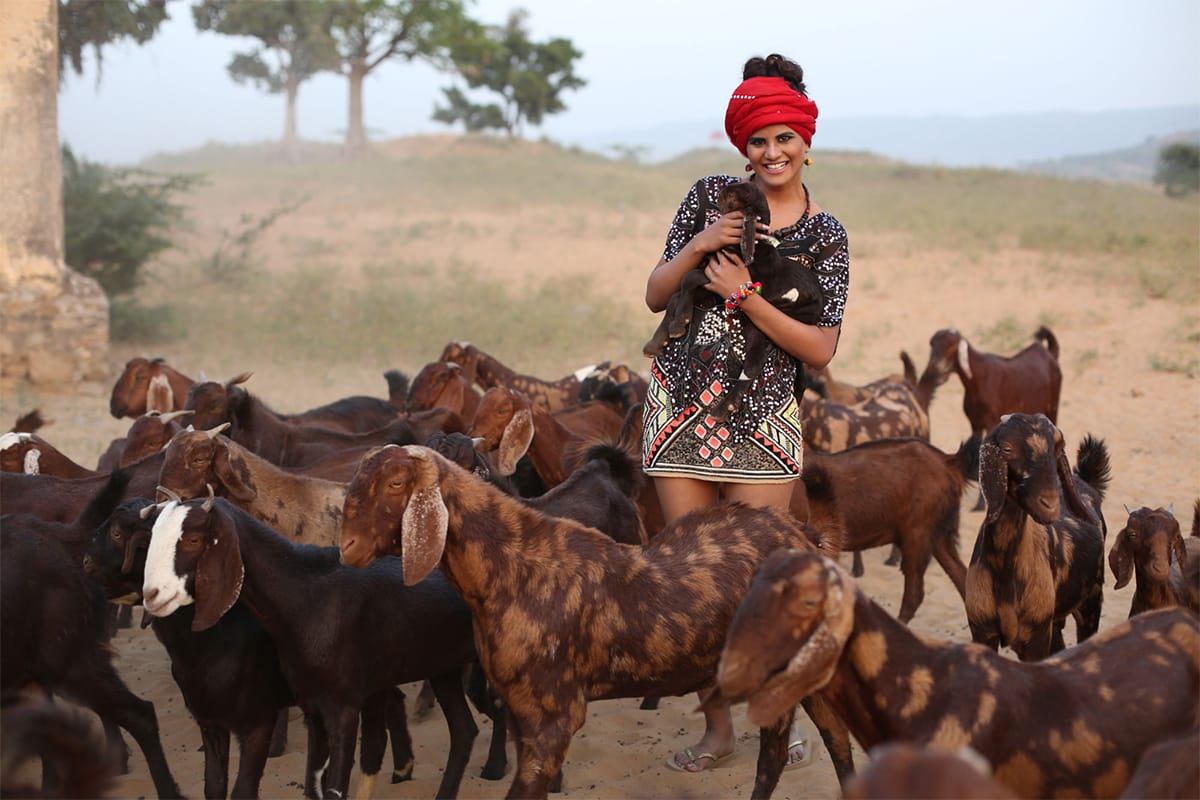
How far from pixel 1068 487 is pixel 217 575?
150 inches

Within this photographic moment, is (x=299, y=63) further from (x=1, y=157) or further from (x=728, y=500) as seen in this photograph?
(x=728, y=500)

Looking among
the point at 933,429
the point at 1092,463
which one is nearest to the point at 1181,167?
the point at 933,429

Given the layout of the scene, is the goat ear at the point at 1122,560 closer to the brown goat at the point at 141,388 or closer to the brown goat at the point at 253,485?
the brown goat at the point at 253,485

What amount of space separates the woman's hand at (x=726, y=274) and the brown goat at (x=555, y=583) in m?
0.86

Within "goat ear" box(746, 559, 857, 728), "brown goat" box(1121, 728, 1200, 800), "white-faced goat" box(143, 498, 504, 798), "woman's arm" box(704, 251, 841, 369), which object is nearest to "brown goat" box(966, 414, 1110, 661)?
"woman's arm" box(704, 251, 841, 369)

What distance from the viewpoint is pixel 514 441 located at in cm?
673

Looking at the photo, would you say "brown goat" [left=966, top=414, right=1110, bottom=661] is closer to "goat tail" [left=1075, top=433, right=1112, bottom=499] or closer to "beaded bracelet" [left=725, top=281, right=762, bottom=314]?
"goat tail" [left=1075, top=433, right=1112, bottom=499]

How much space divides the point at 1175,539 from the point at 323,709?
3.63 metres

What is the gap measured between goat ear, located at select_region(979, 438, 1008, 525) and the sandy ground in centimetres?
132

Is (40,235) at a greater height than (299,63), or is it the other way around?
(299,63)

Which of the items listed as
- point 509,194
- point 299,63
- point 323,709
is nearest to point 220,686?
point 323,709

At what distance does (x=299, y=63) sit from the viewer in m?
45.7

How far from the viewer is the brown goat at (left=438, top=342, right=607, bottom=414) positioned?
999cm

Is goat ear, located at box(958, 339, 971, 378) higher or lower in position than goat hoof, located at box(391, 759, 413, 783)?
higher
